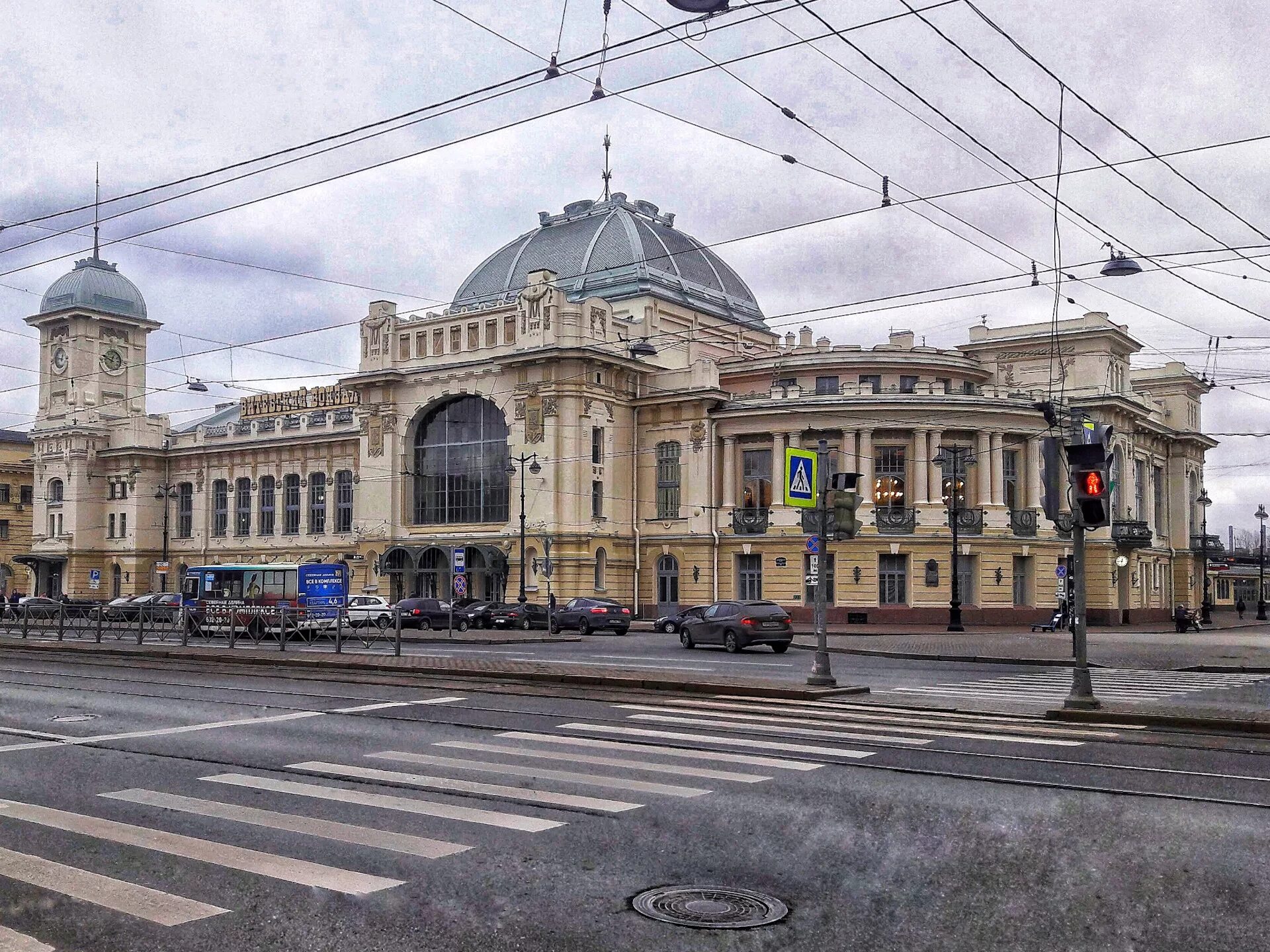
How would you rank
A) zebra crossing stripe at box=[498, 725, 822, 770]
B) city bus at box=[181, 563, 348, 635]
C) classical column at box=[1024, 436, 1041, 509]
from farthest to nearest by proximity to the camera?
classical column at box=[1024, 436, 1041, 509] < city bus at box=[181, 563, 348, 635] < zebra crossing stripe at box=[498, 725, 822, 770]

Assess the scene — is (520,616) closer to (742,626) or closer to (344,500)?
(742,626)

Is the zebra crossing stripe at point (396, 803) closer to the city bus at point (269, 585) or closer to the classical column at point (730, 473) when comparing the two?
the city bus at point (269, 585)

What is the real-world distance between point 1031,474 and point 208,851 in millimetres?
57585

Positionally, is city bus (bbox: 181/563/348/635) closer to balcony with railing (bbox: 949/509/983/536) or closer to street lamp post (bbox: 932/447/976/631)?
street lamp post (bbox: 932/447/976/631)

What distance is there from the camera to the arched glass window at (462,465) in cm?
6481

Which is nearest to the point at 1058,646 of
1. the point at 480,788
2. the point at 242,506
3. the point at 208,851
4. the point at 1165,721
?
Result: the point at 1165,721

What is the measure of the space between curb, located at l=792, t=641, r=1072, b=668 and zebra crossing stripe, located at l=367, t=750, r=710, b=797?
741 inches

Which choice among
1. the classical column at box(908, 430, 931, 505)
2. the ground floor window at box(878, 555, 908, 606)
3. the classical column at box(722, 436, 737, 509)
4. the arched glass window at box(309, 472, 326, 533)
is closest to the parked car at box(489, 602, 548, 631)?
the classical column at box(722, 436, 737, 509)

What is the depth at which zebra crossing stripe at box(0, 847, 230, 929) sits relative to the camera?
6738 mm

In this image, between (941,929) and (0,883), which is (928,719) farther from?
(0,883)

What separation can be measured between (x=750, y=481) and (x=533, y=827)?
5370cm

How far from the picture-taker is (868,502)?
193ft

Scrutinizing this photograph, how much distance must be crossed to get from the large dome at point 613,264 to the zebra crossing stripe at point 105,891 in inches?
2373

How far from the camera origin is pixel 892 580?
58219mm
